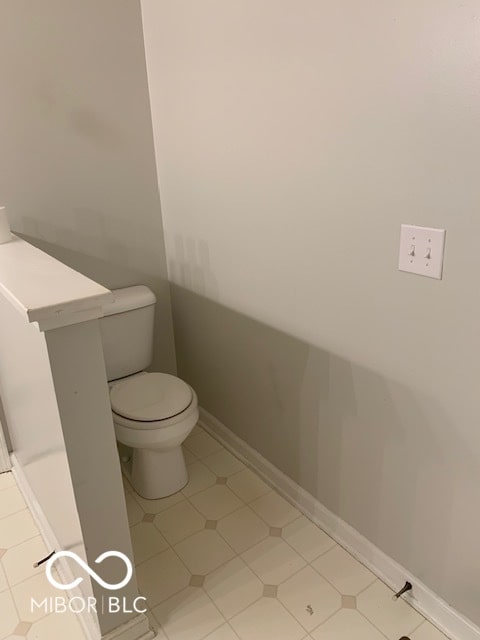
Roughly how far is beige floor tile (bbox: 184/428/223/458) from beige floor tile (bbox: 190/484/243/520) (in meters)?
0.23

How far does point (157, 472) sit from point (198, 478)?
0.69ft

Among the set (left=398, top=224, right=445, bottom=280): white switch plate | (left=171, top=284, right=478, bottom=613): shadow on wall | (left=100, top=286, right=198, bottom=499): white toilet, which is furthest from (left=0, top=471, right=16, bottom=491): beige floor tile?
(left=398, top=224, right=445, bottom=280): white switch plate

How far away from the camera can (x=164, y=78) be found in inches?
79.2

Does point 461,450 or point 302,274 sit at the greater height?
point 302,274

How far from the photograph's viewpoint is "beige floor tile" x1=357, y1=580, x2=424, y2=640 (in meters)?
1.48

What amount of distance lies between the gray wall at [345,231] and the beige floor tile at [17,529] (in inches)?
36.1

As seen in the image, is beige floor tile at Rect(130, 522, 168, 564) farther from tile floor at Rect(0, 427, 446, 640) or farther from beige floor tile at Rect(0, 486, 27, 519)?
beige floor tile at Rect(0, 486, 27, 519)

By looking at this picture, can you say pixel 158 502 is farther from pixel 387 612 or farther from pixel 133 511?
pixel 387 612

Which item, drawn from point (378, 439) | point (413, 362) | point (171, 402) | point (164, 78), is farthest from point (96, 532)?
point (164, 78)

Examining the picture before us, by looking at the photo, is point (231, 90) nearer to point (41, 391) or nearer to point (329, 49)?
point (329, 49)

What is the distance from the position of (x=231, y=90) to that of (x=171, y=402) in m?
1.14

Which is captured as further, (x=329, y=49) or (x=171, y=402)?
(x=171, y=402)

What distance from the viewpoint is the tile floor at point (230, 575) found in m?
1.51
